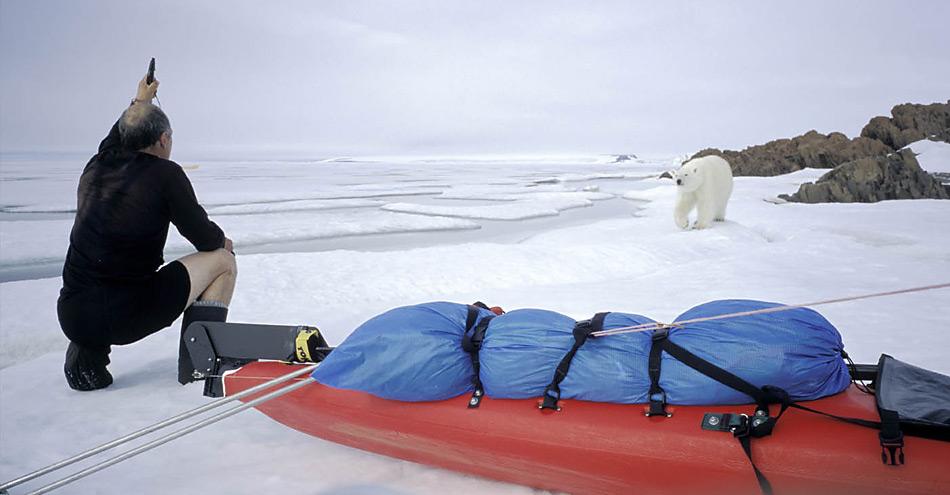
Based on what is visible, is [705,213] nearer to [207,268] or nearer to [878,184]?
[878,184]

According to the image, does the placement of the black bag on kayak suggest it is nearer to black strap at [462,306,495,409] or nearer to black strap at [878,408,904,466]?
black strap at [878,408,904,466]

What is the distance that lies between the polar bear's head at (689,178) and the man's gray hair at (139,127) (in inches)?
230

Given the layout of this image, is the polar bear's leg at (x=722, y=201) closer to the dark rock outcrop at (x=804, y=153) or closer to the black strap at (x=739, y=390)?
the black strap at (x=739, y=390)

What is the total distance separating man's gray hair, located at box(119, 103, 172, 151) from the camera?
6.68 feet

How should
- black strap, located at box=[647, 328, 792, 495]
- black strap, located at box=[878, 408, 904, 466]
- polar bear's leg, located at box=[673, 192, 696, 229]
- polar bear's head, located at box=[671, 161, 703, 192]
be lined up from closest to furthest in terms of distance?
black strap, located at box=[878, 408, 904, 466] < black strap, located at box=[647, 328, 792, 495] < polar bear's head, located at box=[671, 161, 703, 192] < polar bear's leg, located at box=[673, 192, 696, 229]

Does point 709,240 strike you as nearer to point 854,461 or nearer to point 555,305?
point 555,305

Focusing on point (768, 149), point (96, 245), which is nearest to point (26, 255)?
point (96, 245)

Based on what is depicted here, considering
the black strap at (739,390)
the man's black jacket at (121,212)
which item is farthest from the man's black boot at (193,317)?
the black strap at (739,390)

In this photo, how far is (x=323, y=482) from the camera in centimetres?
161

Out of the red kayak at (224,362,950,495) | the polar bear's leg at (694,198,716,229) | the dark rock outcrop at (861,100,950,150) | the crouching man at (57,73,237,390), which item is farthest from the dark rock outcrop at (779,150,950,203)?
the crouching man at (57,73,237,390)

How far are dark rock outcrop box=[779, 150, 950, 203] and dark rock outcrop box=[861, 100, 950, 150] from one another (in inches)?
394

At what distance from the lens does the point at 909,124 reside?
64.1 feet

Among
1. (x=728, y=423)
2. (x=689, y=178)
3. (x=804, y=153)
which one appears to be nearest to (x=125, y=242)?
(x=728, y=423)

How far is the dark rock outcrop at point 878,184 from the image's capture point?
10.0m
